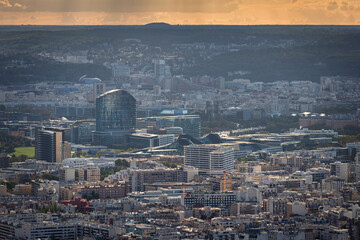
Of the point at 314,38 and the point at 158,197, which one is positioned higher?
the point at 314,38

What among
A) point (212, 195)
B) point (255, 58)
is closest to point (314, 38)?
point (255, 58)

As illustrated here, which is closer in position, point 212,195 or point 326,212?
point 326,212

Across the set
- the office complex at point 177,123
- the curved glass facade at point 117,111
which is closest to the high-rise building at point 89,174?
the curved glass facade at point 117,111

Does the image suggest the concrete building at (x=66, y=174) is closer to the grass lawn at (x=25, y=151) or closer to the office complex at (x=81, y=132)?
the grass lawn at (x=25, y=151)

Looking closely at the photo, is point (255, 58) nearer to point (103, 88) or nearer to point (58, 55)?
point (58, 55)

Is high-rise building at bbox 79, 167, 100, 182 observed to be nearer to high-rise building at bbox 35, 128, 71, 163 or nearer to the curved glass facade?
high-rise building at bbox 35, 128, 71, 163

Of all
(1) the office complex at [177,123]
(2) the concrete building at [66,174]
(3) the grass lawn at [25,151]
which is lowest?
(2) the concrete building at [66,174]

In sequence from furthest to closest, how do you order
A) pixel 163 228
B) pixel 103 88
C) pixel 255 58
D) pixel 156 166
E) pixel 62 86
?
pixel 255 58 < pixel 62 86 < pixel 103 88 < pixel 156 166 < pixel 163 228

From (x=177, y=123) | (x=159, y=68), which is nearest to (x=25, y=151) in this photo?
(x=177, y=123)
